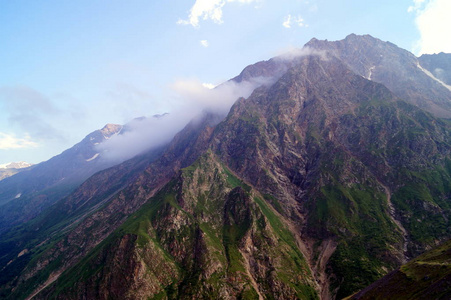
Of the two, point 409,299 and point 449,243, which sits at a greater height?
point 409,299

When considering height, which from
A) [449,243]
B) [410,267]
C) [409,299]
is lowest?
[449,243]

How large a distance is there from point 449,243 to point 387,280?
67563mm

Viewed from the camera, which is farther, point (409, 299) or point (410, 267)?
point (410, 267)

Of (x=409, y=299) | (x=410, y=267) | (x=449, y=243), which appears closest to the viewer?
(x=409, y=299)

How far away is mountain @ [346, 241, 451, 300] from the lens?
450 ft

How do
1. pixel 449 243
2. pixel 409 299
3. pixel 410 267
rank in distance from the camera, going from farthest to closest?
pixel 449 243, pixel 410 267, pixel 409 299

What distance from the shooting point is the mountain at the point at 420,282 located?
450 ft

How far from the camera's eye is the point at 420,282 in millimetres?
151375

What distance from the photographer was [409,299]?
14175 cm

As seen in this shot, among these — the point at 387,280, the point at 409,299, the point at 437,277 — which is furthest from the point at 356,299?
the point at 437,277

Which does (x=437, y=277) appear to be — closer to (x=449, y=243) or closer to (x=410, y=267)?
(x=410, y=267)

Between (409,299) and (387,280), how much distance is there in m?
40.3

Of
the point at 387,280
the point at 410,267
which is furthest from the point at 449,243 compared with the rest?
the point at 387,280

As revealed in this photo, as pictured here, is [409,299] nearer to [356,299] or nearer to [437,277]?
[437,277]
